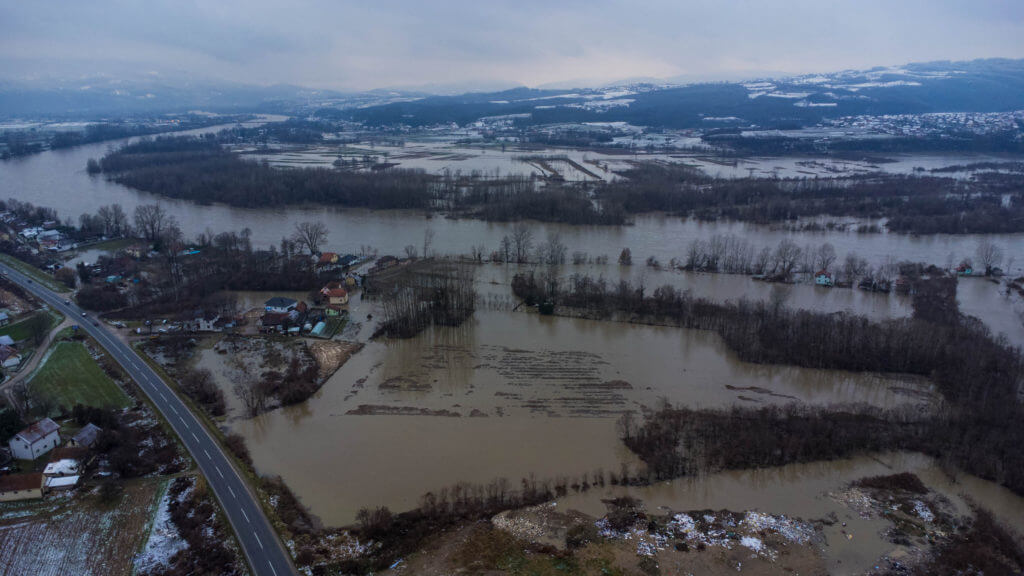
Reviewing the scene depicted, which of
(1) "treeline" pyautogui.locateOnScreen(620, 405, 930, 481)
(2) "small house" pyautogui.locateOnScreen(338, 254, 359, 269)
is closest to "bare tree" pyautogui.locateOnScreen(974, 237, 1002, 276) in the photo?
(1) "treeline" pyautogui.locateOnScreen(620, 405, 930, 481)

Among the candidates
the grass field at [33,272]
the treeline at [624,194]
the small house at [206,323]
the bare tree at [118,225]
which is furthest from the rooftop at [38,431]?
the treeline at [624,194]

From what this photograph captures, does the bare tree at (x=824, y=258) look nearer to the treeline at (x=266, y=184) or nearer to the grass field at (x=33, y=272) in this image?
the treeline at (x=266, y=184)

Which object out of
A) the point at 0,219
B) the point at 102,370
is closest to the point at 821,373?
the point at 102,370

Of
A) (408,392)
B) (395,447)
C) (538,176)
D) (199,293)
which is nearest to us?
(395,447)

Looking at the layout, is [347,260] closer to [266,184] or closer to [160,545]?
[160,545]

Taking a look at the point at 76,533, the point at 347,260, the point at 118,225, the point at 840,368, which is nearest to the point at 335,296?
the point at 347,260

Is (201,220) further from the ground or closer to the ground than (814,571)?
further from the ground

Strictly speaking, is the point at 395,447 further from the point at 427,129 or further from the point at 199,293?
the point at 427,129
